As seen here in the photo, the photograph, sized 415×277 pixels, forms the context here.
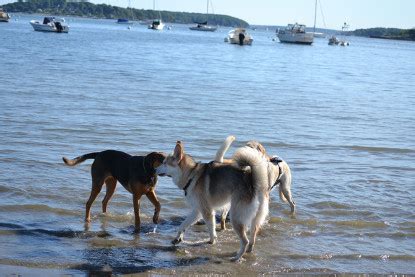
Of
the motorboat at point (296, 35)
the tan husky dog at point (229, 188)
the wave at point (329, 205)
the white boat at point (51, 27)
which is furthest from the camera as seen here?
the motorboat at point (296, 35)

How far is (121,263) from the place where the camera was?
7.95 metres

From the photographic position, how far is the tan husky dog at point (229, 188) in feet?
27.0

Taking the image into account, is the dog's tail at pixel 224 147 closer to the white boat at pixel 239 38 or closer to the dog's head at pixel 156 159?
the dog's head at pixel 156 159

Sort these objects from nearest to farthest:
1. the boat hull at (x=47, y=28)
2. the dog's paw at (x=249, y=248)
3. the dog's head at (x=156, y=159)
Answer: the dog's paw at (x=249, y=248) < the dog's head at (x=156, y=159) < the boat hull at (x=47, y=28)

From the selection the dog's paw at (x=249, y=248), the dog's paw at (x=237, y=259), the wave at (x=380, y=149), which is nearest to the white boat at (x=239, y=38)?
the wave at (x=380, y=149)

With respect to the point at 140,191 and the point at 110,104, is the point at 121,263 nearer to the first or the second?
the point at 140,191

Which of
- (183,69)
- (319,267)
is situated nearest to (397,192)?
(319,267)

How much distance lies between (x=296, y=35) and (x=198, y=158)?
100122mm

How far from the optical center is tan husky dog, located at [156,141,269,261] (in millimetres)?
8234

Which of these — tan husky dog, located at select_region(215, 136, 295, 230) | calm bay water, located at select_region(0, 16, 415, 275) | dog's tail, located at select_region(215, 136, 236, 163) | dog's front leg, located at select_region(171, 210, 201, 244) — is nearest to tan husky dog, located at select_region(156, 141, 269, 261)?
dog's front leg, located at select_region(171, 210, 201, 244)

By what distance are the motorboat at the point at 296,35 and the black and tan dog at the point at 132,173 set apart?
104008 millimetres

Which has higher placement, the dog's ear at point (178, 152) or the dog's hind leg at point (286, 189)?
the dog's ear at point (178, 152)

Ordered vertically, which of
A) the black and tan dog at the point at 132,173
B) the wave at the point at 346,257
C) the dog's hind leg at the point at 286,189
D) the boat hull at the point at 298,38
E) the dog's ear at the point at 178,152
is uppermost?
the dog's ear at the point at 178,152

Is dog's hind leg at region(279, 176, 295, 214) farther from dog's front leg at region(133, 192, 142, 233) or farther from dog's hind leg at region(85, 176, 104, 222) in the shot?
dog's hind leg at region(85, 176, 104, 222)
